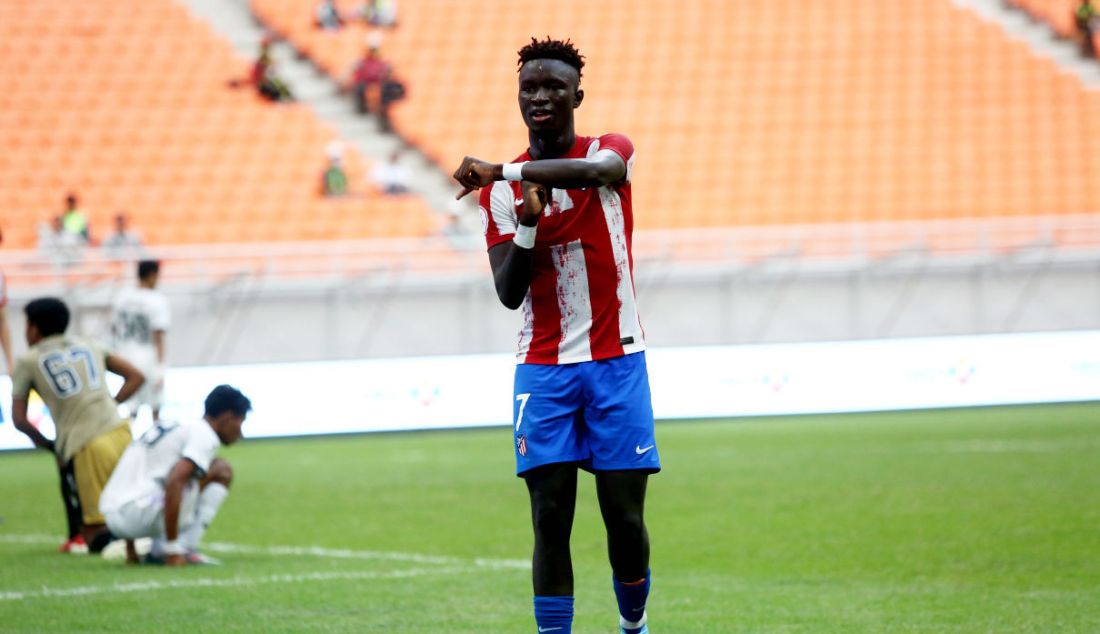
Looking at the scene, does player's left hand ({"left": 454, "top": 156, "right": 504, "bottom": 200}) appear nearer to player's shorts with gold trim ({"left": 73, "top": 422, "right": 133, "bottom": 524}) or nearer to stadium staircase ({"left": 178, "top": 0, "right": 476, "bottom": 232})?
player's shorts with gold trim ({"left": 73, "top": 422, "right": 133, "bottom": 524})

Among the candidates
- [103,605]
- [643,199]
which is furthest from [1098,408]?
[103,605]

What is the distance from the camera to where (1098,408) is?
19234 mm

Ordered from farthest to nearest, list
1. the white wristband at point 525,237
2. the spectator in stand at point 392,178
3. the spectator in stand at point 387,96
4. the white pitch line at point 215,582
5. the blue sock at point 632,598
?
the spectator in stand at point 387,96, the spectator in stand at point 392,178, the white pitch line at point 215,582, the blue sock at point 632,598, the white wristband at point 525,237

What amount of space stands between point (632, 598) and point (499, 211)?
4.50 ft

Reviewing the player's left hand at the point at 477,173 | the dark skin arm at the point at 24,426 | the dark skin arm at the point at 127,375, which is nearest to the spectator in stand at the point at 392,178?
the dark skin arm at the point at 127,375

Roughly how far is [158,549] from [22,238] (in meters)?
14.0

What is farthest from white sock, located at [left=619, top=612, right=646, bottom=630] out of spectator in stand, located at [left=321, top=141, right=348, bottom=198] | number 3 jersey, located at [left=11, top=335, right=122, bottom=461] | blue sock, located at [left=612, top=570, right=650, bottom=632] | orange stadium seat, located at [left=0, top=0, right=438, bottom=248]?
spectator in stand, located at [left=321, top=141, right=348, bottom=198]

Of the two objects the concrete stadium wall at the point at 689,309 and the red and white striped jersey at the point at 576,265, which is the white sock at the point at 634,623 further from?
the concrete stadium wall at the point at 689,309

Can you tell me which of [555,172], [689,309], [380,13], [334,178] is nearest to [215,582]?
[555,172]

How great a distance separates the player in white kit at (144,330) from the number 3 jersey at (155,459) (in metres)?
4.51

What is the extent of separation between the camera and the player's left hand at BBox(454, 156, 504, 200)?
4.61 metres

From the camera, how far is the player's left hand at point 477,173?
4613 millimetres

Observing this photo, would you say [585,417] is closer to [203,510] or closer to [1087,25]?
[203,510]

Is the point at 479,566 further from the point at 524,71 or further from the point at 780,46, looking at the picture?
the point at 780,46
